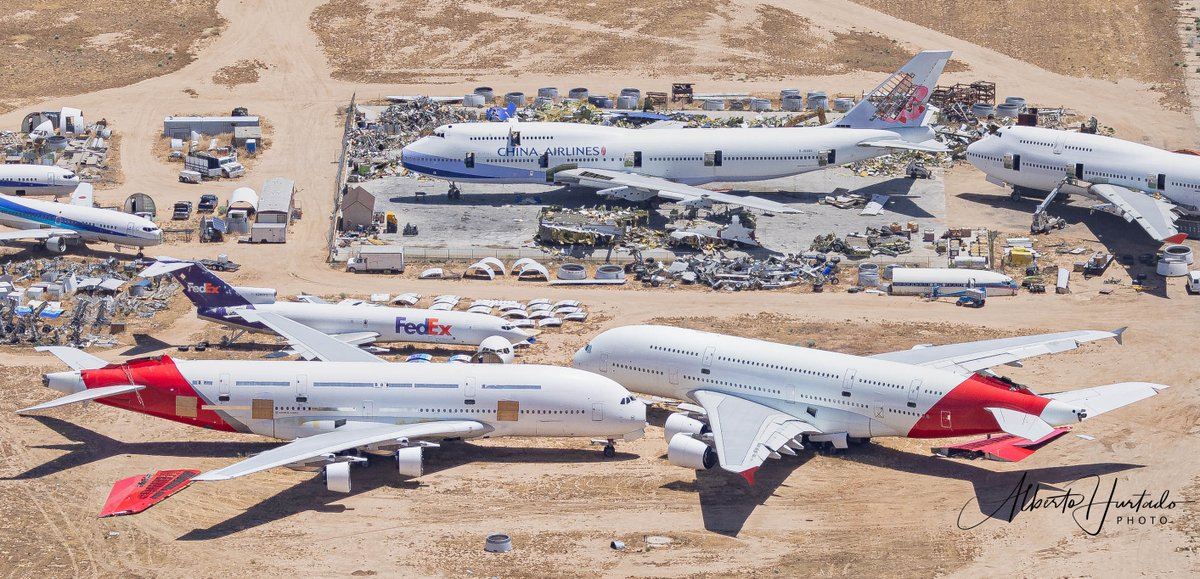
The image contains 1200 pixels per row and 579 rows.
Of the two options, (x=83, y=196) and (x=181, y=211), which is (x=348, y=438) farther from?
(x=83, y=196)

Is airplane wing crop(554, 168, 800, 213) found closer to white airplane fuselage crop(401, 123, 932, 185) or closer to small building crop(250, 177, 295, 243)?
white airplane fuselage crop(401, 123, 932, 185)

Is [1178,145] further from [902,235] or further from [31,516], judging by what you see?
[31,516]

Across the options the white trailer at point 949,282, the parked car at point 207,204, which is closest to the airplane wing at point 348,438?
the white trailer at point 949,282

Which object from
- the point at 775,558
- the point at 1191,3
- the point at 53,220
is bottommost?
the point at 775,558

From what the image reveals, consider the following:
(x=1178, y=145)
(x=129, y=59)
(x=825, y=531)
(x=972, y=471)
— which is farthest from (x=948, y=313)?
(x=129, y=59)

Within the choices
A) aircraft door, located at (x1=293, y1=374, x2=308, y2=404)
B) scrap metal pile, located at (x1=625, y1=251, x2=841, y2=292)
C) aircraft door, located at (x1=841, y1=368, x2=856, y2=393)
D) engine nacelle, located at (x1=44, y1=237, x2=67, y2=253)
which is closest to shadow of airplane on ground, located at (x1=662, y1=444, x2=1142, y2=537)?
aircraft door, located at (x1=841, y1=368, x2=856, y2=393)

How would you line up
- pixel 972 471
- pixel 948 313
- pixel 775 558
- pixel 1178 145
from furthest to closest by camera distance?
pixel 1178 145 < pixel 948 313 < pixel 972 471 < pixel 775 558
